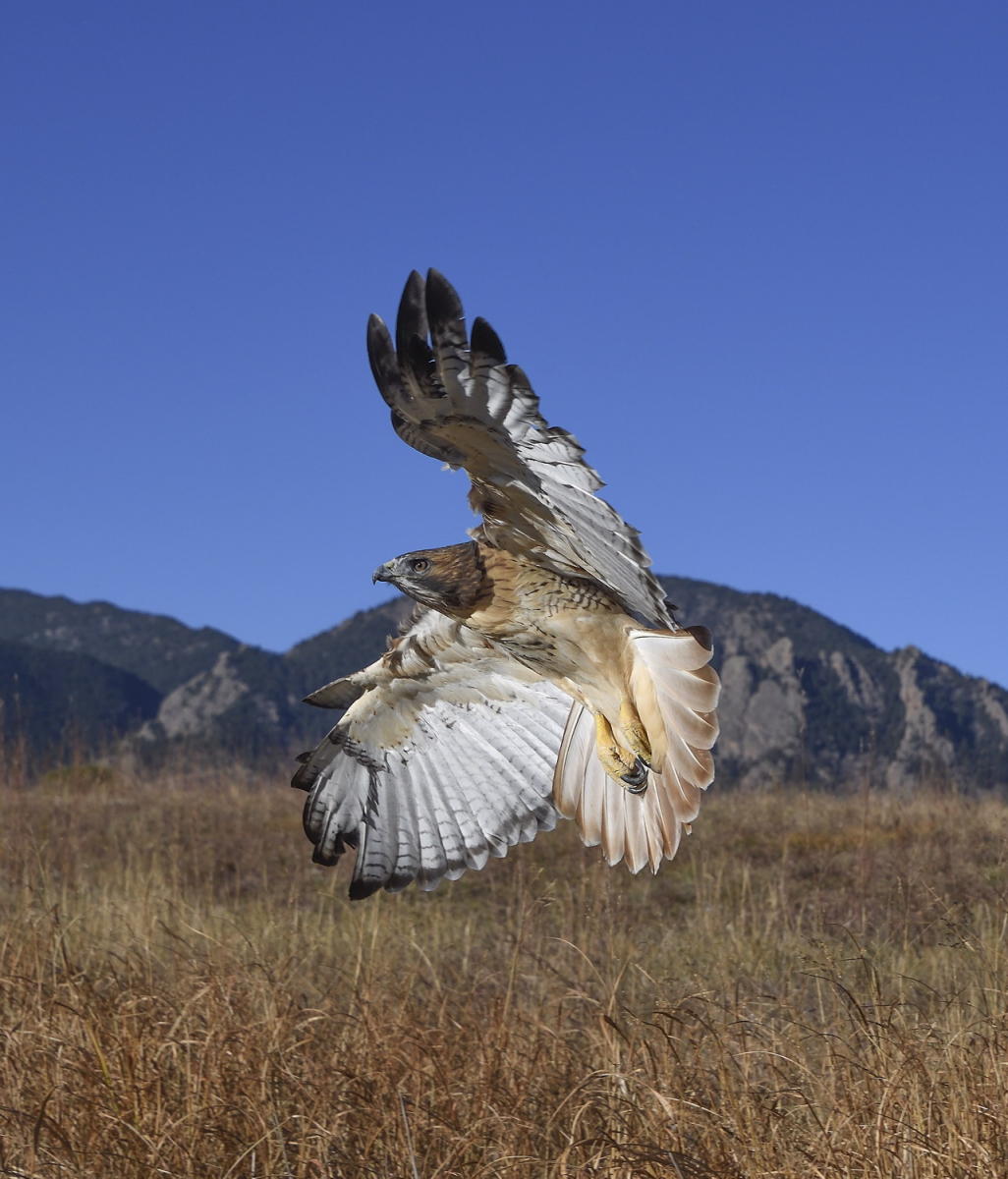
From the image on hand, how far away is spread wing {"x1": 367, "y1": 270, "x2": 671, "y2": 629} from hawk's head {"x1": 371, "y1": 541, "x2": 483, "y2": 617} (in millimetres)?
196

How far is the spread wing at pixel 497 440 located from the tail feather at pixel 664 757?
0.40 feet

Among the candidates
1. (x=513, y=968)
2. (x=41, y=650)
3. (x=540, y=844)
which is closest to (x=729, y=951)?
(x=513, y=968)

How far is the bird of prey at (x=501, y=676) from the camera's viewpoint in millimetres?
2820

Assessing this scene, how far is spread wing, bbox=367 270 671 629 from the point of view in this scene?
8.95ft

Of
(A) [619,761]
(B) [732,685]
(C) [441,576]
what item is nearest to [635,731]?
(A) [619,761]

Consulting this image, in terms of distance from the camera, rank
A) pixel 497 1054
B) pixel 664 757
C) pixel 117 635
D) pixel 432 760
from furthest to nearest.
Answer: pixel 117 635 < pixel 432 760 < pixel 664 757 < pixel 497 1054

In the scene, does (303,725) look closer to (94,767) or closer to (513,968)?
(94,767)

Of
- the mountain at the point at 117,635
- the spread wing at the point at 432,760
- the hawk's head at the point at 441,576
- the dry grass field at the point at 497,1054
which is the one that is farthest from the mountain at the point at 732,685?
the hawk's head at the point at 441,576

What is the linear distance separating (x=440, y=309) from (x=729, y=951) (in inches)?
125

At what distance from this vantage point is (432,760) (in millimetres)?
4324

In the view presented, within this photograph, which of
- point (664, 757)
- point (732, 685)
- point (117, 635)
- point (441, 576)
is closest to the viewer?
point (664, 757)

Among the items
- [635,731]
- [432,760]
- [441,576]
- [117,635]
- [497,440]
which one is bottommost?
[432,760]

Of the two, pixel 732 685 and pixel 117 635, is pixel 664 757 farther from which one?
pixel 117 635

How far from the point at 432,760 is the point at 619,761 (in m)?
1.04
